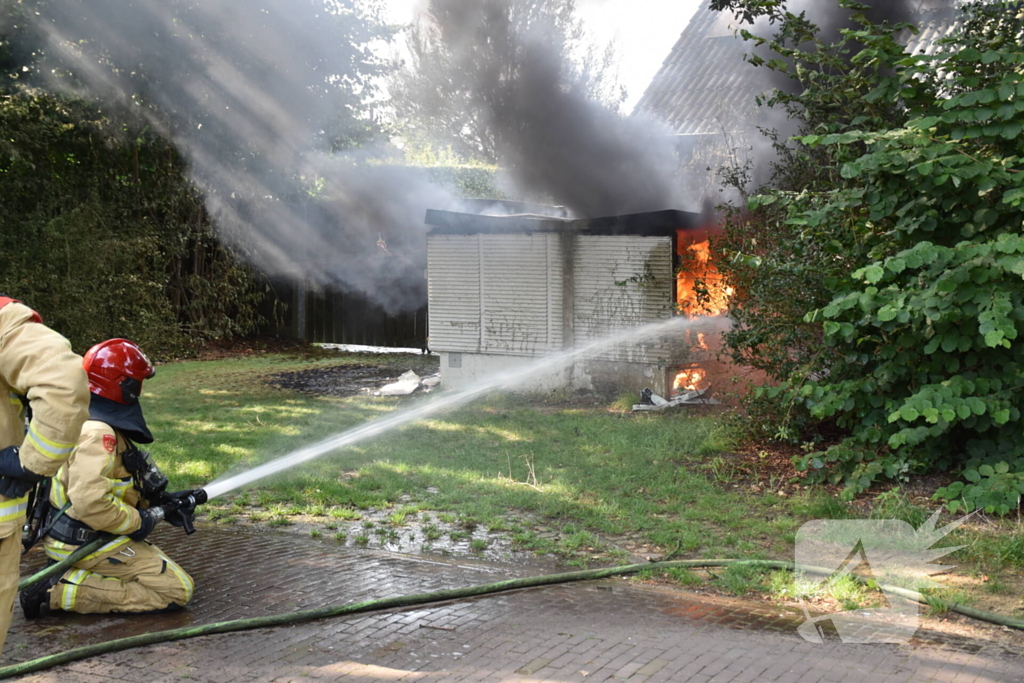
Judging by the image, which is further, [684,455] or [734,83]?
[734,83]

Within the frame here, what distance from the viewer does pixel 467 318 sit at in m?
11.8

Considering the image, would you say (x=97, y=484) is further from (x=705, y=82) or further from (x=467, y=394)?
(x=705, y=82)

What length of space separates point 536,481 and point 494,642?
9.57 feet

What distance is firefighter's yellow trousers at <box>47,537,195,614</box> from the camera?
15.4 feet

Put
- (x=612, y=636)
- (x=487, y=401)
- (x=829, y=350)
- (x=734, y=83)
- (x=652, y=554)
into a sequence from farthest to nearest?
1. (x=734, y=83)
2. (x=487, y=401)
3. (x=829, y=350)
4. (x=652, y=554)
5. (x=612, y=636)

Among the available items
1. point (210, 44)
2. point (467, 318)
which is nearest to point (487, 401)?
point (467, 318)

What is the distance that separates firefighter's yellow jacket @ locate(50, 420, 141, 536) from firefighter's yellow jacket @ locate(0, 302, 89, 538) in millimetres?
1217

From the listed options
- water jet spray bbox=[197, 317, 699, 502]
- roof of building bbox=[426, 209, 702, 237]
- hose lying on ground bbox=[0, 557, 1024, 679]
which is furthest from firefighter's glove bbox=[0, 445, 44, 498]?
roof of building bbox=[426, 209, 702, 237]

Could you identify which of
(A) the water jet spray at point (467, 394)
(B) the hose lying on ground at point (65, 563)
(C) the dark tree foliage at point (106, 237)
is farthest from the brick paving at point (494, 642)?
(C) the dark tree foliage at point (106, 237)

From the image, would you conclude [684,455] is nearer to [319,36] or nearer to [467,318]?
[467,318]

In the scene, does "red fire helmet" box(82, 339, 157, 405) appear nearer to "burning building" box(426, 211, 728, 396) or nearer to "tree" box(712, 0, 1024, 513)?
"tree" box(712, 0, 1024, 513)

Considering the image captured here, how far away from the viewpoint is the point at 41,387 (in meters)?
3.10

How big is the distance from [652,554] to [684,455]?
2.45 meters

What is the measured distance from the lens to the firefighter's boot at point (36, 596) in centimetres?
461
